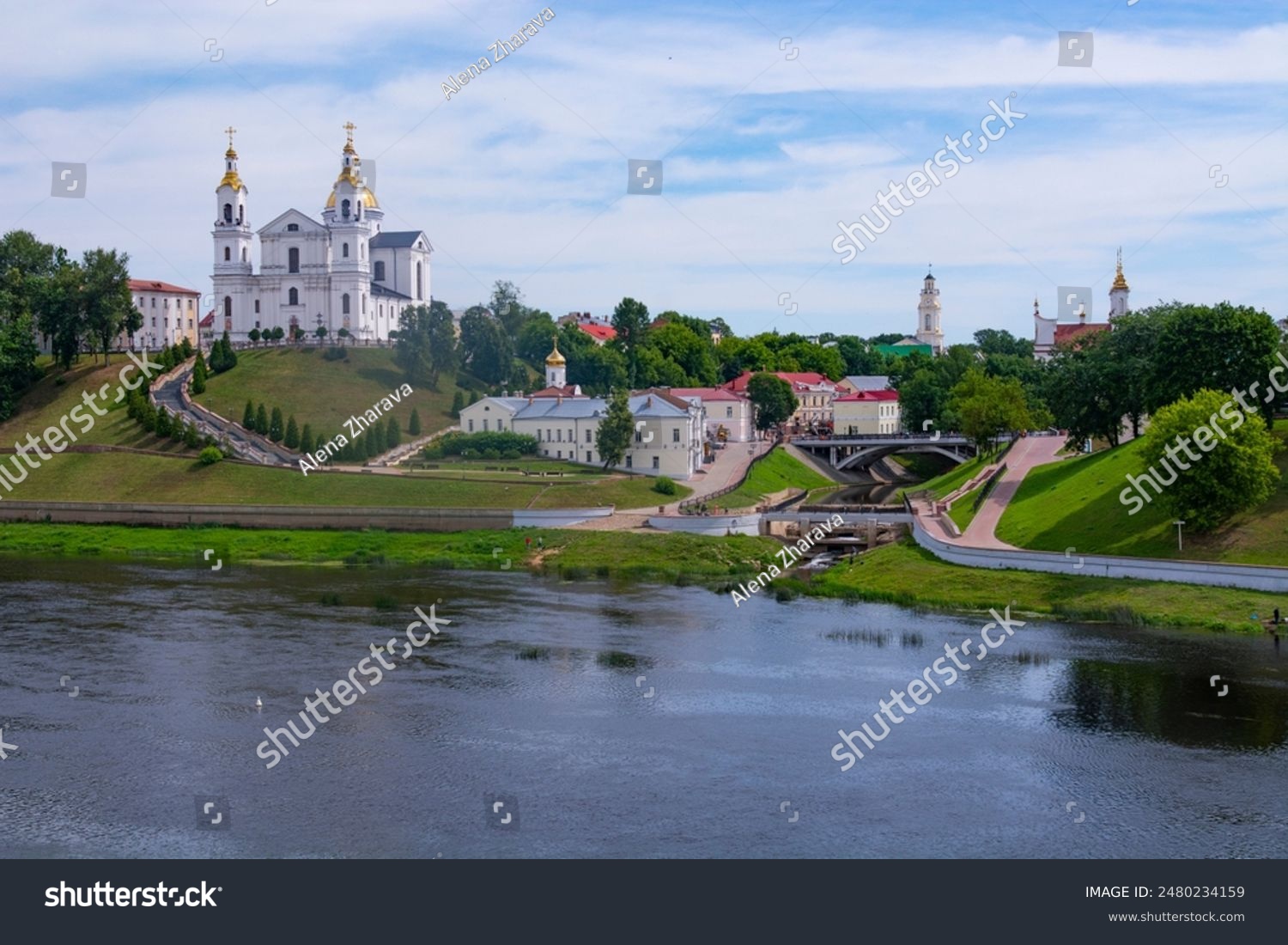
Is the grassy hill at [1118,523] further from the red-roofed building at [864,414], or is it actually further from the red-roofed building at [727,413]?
the red-roofed building at [864,414]

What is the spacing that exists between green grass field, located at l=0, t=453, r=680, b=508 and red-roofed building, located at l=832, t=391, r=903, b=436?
46821mm

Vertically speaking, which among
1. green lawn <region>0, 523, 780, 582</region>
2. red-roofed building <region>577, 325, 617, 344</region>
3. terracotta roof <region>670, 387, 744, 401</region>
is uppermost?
red-roofed building <region>577, 325, 617, 344</region>

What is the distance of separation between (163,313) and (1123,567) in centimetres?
9673

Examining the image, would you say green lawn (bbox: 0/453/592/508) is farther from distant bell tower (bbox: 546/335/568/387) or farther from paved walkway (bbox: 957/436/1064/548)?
distant bell tower (bbox: 546/335/568/387)

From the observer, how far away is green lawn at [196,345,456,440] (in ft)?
307

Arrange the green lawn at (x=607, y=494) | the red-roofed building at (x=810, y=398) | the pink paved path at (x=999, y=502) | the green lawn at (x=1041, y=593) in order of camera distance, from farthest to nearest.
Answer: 1. the red-roofed building at (x=810, y=398)
2. the green lawn at (x=607, y=494)
3. the pink paved path at (x=999, y=502)
4. the green lawn at (x=1041, y=593)

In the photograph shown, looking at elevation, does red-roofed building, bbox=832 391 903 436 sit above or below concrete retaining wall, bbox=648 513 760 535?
above

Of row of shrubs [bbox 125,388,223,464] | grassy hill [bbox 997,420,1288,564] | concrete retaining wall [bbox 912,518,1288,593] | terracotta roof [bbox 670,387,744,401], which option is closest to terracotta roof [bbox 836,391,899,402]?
terracotta roof [bbox 670,387,744,401]

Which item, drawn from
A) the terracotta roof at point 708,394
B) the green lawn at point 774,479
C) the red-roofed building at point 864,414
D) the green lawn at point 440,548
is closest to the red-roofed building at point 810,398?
the red-roofed building at point 864,414

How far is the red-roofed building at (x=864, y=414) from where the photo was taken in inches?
4835

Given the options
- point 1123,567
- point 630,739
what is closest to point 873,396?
point 1123,567

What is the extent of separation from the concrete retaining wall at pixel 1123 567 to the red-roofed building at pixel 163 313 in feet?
276
